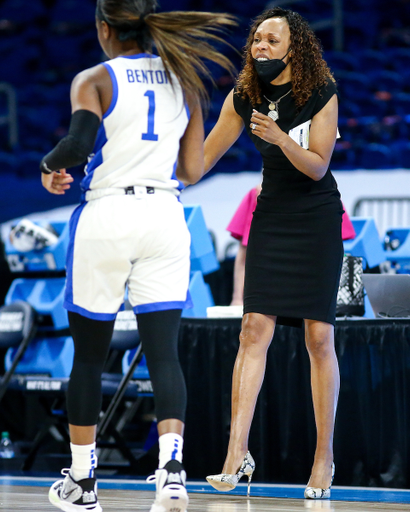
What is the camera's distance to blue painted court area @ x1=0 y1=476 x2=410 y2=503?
7.86ft

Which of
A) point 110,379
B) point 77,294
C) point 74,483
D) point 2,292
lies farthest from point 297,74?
point 2,292

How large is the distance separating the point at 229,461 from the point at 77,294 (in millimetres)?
809

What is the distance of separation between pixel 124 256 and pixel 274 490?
1150 mm

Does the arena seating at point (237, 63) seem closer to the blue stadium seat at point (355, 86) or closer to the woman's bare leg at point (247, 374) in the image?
the blue stadium seat at point (355, 86)

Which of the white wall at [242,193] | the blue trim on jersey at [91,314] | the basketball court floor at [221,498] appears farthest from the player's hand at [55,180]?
the white wall at [242,193]

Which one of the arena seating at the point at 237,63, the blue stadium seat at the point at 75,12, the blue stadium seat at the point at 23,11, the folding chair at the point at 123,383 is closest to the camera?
the folding chair at the point at 123,383

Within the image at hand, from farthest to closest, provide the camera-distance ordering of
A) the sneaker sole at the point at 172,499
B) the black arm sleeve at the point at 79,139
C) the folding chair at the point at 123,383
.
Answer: the folding chair at the point at 123,383
the black arm sleeve at the point at 79,139
the sneaker sole at the point at 172,499

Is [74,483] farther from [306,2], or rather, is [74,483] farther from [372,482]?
[306,2]

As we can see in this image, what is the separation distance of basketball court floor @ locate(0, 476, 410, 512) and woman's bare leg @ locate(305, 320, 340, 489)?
123 mm

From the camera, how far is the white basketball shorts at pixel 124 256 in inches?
72.6

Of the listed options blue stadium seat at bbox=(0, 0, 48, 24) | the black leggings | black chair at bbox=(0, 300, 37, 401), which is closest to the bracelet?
the black leggings

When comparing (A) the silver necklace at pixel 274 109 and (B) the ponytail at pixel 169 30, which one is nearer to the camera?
(B) the ponytail at pixel 169 30

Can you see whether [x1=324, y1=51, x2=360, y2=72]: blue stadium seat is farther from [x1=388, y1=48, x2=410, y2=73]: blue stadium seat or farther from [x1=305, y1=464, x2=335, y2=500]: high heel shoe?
[x1=305, y1=464, x2=335, y2=500]: high heel shoe

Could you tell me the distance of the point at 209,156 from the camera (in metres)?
2.55
